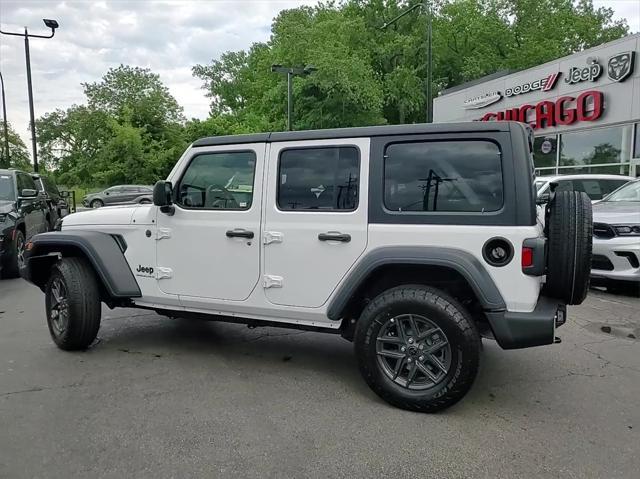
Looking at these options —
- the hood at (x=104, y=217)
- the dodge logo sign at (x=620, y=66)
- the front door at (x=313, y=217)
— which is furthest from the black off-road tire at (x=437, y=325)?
the dodge logo sign at (x=620, y=66)

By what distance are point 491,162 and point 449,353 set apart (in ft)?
4.17

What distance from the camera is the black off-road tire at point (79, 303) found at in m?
4.38

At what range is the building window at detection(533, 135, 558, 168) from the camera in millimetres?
18781

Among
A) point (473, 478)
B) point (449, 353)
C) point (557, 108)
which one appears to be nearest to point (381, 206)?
point (449, 353)

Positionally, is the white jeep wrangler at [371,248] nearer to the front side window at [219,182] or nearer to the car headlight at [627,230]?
the front side window at [219,182]

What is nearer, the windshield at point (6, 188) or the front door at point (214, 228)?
the front door at point (214, 228)

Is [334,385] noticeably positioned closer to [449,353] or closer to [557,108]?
[449,353]

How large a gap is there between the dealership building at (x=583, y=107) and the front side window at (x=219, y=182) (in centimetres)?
1518

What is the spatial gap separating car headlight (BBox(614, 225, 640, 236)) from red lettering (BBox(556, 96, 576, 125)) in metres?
12.5

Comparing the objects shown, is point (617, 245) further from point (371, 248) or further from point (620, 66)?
point (620, 66)

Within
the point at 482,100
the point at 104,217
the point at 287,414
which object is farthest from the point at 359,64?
the point at 287,414

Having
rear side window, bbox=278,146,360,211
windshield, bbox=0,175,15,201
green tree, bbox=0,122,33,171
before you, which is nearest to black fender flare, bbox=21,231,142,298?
rear side window, bbox=278,146,360,211

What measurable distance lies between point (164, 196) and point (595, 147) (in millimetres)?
17007

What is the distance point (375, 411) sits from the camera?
135 inches
